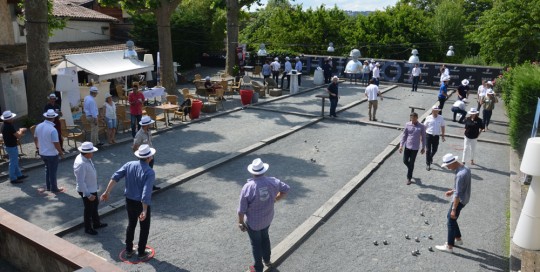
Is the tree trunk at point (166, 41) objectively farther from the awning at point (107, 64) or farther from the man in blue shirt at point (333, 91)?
the man in blue shirt at point (333, 91)

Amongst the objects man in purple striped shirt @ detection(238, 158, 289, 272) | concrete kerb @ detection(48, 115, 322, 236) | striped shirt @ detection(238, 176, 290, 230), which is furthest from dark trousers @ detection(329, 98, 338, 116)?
striped shirt @ detection(238, 176, 290, 230)

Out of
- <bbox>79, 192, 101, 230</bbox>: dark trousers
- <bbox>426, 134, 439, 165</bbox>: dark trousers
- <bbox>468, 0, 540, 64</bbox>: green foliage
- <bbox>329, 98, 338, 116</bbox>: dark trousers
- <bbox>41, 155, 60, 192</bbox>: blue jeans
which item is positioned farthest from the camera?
<bbox>468, 0, 540, 64</bbox>: green foliage

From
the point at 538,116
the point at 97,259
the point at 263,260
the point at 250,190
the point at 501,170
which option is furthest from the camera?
the point at 501,170

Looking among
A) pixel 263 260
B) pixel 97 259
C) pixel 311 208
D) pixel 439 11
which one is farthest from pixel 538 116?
pixel 439 11

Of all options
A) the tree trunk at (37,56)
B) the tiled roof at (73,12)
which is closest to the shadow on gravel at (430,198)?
the tree trunk at (37,56)

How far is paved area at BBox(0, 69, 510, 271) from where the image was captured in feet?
24.2

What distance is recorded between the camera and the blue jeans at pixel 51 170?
30.9ft

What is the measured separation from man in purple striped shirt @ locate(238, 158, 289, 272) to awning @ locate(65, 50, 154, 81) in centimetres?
1402

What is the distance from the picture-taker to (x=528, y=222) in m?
7.31

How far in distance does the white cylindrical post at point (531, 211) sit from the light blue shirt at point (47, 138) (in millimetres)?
9049

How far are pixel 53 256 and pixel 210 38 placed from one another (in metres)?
31.7

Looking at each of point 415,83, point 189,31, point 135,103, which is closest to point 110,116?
point 135,103

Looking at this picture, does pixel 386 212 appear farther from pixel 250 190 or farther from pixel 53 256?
pixel 53 256

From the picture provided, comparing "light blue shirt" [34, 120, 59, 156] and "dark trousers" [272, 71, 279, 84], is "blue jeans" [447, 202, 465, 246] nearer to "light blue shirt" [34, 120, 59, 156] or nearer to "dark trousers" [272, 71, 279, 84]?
"light blue shirt" [34, 120, 59, 156]
